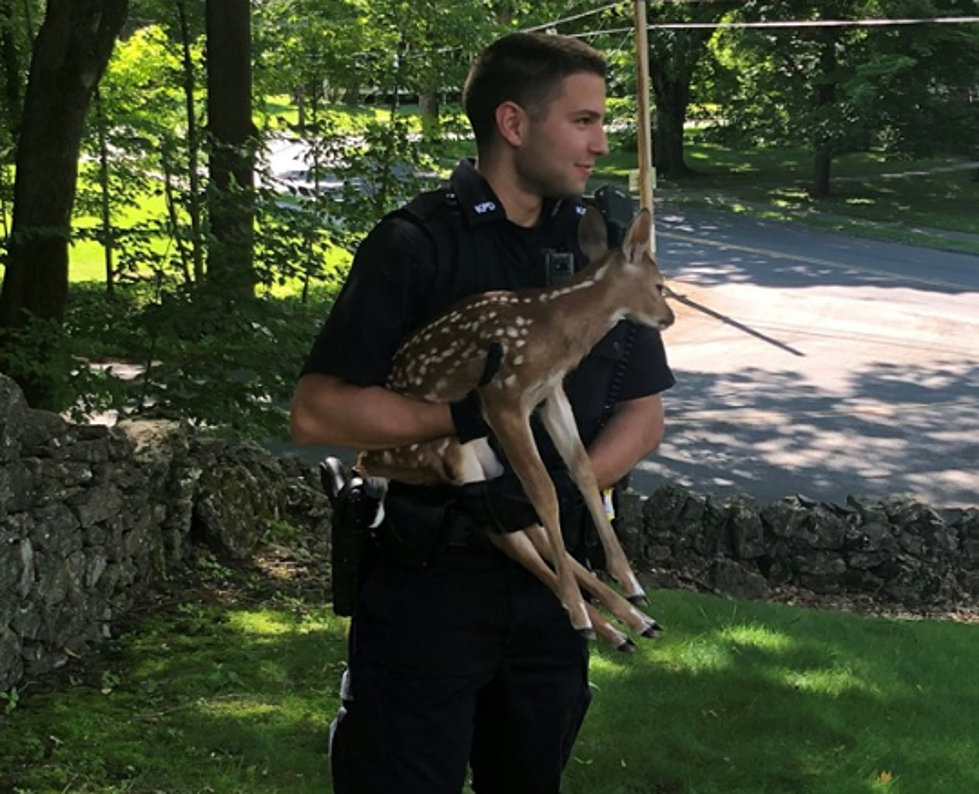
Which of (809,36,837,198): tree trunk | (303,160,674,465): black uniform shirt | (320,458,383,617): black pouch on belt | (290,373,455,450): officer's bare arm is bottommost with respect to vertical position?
(320,458,383,617): black pouch on belt

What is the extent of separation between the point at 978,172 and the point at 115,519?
3218 cm

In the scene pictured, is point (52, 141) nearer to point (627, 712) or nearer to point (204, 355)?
point (204, 355)

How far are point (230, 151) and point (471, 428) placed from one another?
23.4 ft

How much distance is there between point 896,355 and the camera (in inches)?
672

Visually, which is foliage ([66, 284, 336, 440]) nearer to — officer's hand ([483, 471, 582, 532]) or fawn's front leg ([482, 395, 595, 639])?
officer's hand ([483, 471, 582, 532])

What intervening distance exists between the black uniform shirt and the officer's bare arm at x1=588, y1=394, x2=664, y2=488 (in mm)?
40

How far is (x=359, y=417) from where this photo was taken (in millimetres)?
2426

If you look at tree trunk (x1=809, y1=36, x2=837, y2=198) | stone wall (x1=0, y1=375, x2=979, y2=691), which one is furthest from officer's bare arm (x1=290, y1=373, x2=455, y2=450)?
tree trunk (x1=809, y1=36, x2=837, y2=198)

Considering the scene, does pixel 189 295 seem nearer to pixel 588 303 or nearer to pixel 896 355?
pixel 588 303

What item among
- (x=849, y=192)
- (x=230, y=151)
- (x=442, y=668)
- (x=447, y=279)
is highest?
(x=849, y=192)

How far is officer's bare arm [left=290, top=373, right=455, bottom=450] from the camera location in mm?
2371

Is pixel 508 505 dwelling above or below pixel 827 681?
above

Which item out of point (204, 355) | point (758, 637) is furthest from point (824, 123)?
point (758, 637)

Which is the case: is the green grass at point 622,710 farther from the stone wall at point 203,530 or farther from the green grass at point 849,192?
the green grass at point 849,192
